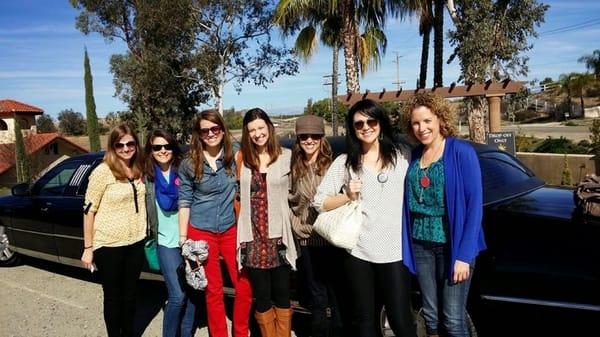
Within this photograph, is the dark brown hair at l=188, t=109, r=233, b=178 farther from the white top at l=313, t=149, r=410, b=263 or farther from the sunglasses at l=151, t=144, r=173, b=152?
the white top at l=313, t=149, r=410, b=263

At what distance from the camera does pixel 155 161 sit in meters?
3.34

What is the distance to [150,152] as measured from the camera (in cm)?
334

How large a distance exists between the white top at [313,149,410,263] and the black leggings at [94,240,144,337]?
1695 millimetres

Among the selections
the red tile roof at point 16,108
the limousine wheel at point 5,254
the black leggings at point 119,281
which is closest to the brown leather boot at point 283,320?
the black leggings at point 119,281

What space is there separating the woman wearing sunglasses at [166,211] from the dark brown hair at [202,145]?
0.84 ft

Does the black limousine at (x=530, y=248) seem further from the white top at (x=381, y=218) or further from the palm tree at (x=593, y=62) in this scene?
the palm tree at (x=593, y=62)

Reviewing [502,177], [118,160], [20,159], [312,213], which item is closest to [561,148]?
[502,177]

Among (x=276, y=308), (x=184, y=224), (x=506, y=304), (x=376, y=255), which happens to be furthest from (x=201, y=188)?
(x=506, y=304)

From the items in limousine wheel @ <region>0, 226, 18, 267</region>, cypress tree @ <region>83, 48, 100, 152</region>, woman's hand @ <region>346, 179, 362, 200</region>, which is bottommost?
limousine wheel @ <region>0, 226, 18, 267</region>

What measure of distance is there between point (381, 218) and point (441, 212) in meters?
0.31

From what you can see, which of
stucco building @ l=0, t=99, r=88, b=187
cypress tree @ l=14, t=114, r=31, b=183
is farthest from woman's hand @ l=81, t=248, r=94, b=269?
cypress tree @ l=14, t=114, r=31, b=183

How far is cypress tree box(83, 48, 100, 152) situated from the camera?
2917 cm

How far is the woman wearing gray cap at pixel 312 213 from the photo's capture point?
113 inches

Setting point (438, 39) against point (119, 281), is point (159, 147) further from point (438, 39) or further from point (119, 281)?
point (438, 39)
